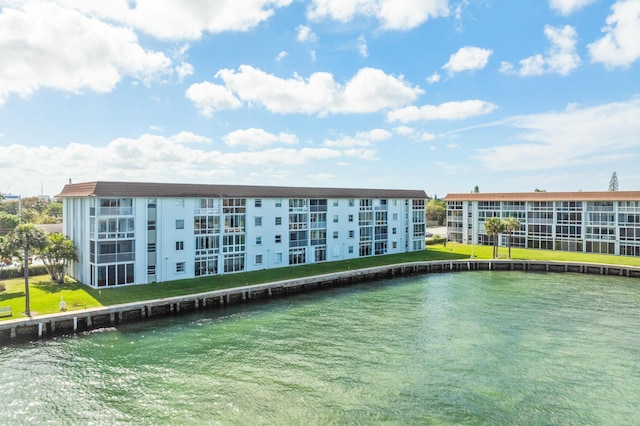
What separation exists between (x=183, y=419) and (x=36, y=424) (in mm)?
6332

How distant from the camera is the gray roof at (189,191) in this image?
36500mm

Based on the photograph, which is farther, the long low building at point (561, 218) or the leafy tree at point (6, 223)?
the leafy tree at point (6, 223)

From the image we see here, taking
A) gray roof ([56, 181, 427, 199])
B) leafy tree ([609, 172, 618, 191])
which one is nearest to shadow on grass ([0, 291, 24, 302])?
gray roof ([56, 181, 427, 199])

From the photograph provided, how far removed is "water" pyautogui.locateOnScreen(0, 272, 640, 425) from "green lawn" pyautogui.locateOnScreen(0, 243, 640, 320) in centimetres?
400

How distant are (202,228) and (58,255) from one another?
13.4 meters

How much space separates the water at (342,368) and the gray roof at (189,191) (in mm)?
13677

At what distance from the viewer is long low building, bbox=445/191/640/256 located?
5734 cm

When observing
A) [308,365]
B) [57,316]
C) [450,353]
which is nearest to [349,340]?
[308,365]

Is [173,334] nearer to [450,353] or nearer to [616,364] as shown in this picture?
[450,353]

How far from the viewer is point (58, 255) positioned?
121ft

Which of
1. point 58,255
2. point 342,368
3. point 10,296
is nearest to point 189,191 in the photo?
point 58,255

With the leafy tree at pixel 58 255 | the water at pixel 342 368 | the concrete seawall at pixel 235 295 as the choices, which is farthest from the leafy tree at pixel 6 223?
the water at pixel 342 368

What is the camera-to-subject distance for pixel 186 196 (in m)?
40.6

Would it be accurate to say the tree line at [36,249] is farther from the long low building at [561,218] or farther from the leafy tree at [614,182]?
the leafy tree at [614,182]
